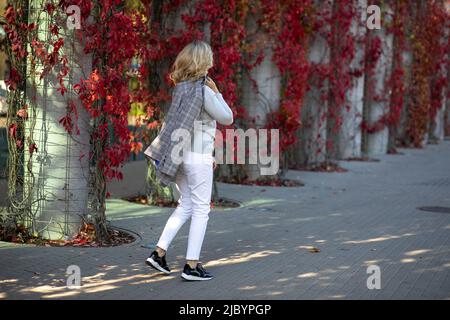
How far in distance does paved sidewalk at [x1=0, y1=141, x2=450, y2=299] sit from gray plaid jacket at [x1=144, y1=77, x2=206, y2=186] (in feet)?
3.02

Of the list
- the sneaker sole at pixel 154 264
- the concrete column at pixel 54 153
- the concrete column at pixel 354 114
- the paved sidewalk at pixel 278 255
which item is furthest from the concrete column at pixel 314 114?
the sneaker sole at pixel 154 264

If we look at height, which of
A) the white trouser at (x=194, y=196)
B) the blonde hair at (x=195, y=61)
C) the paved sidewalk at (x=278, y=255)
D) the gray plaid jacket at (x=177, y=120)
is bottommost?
the paved sidewalk at (x=278, y=255)

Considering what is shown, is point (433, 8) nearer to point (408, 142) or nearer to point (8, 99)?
point (408, 142)

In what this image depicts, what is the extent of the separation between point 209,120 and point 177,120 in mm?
266

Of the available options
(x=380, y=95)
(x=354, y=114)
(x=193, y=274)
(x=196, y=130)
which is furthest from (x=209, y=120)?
(x=380, y=95)

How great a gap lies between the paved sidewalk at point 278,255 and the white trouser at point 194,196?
1.12ft

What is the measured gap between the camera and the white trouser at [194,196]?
599 centimetres

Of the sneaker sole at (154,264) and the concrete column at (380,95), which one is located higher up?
the concrete column at (380,95)

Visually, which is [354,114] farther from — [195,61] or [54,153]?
[195,61]

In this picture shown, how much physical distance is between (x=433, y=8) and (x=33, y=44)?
1861 centimetres

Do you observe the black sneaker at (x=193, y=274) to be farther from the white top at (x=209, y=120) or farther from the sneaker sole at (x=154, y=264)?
the white top at (x=209, y=120)

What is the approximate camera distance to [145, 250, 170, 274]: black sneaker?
6.16 m
